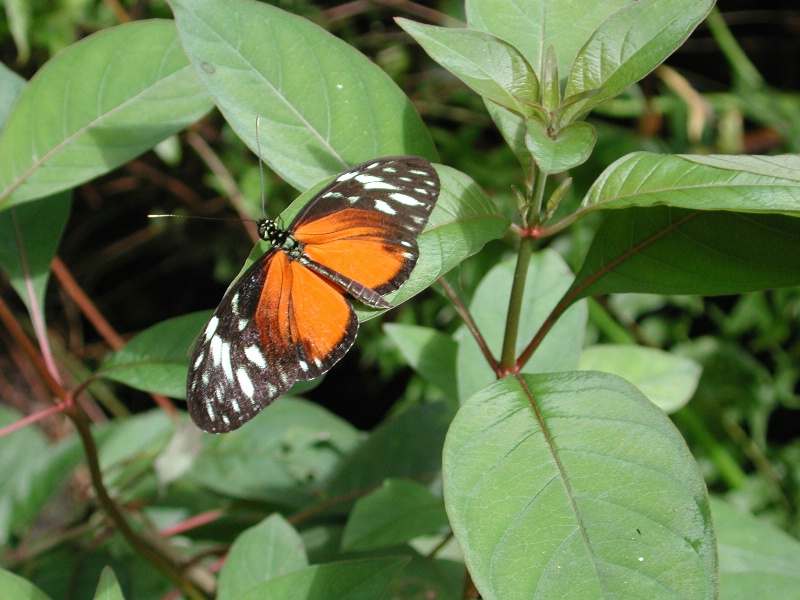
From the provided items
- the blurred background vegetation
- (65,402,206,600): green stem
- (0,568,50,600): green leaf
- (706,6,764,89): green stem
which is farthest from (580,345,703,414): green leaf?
(706,6,764,89): green stem

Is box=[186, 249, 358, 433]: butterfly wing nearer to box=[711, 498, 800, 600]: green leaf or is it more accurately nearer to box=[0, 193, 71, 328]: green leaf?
box=[0, 193, 71, 328]: green leaf

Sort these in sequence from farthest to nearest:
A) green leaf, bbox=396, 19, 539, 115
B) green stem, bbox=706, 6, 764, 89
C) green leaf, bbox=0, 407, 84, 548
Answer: green stem, bbox=706, 6, 764, 89 → green leaf, bbox=0, 407, 84, 548 → green leaf, bbox=396, 19, 539, 115

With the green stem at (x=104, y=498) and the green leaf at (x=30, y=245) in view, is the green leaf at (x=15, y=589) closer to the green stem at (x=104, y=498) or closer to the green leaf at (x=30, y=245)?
the green stem at (x=104, y=498)

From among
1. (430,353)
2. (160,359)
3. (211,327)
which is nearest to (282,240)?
(211,327)

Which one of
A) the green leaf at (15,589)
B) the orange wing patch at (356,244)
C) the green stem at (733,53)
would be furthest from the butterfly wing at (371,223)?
the green stem at (733,53)

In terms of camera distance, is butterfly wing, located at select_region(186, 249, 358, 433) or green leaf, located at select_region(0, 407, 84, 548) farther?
green leaf, located at select_region(0, 407, 84, 548)
